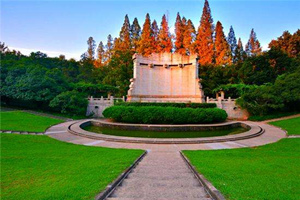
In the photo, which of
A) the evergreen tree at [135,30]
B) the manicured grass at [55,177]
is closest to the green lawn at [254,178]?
the manicured grass at [55,177]

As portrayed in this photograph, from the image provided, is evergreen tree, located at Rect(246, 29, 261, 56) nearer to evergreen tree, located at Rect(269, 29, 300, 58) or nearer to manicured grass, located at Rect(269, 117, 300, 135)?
evergreen tree, located at Rect(269, 29, 300, 58)

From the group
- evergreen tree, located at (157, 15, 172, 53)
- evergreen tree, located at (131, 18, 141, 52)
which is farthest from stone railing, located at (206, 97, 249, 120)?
evergreen tree, located at (131, 18, 141, 52)

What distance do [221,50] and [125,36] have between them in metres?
Answer: 22.0

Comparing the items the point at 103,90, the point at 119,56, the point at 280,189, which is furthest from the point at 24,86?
the point at 280,189

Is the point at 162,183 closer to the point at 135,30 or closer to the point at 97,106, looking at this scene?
the point at 97,106

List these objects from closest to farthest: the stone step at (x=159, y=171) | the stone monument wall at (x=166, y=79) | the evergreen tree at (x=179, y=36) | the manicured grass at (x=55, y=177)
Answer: the manicured grass at (x=55, y=177), the stone step at (x=159, y=171), the stone monument wall at (x=166, y=79), the evergreen tree at (x=179, y=36)

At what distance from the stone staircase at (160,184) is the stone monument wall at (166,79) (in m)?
16.1

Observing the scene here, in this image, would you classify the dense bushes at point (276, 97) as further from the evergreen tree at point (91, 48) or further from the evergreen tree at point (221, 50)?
the evergreen tree at point (91, 48)

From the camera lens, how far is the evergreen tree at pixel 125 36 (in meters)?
41.9

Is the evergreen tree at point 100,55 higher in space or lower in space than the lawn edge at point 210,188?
higher

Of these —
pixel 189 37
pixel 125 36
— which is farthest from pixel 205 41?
pixel 125 36

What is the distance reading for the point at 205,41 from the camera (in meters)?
38.4

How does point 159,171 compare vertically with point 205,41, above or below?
below

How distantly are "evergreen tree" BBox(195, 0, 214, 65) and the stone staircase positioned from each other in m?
33.7
